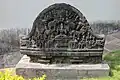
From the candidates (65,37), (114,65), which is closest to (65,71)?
(65,37)

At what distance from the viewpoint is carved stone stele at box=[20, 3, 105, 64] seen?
18.3 ft

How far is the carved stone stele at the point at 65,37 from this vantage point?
18.3 ft

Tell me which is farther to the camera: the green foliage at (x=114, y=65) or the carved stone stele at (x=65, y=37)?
the carved stone stele at (x=65, y=37)

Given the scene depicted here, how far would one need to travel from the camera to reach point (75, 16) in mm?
5590

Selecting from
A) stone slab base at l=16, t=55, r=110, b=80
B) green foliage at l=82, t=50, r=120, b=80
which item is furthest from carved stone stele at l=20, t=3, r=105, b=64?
green foliage at l=82, t=50, r=120, b=80

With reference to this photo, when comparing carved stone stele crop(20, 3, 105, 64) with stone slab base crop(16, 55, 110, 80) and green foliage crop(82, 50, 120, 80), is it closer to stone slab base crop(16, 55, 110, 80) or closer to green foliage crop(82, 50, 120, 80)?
stone slab base crop(16, 55, 110, 80)

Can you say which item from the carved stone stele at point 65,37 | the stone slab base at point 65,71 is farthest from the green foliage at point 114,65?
the carved stone stele at point 65,37

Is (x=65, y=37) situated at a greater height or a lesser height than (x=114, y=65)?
greater

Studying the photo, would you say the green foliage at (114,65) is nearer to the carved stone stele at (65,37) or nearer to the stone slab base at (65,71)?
the stone slab base at (65,71)

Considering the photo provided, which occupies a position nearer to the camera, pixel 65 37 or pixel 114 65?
pixel 65 37

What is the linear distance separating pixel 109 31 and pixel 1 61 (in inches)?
178

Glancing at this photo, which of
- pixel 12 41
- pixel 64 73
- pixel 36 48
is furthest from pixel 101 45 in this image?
pixel 12 41

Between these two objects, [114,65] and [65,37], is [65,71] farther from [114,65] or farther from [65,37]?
[114,65]

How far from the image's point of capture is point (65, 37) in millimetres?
5625
